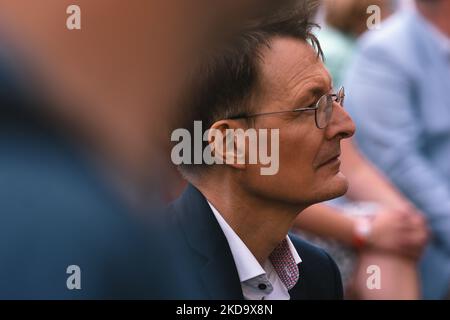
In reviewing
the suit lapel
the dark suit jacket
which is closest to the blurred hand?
the dark suit jacket

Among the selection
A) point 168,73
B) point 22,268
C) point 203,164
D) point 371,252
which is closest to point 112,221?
point 22,268

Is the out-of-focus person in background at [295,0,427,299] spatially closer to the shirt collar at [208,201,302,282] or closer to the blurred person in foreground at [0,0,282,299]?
the shirt collar at [208,201,302,282]

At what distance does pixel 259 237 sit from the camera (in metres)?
1.76

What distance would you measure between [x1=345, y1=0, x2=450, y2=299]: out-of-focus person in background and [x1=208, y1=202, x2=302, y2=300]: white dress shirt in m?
1.15

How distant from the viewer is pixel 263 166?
68.3 inches

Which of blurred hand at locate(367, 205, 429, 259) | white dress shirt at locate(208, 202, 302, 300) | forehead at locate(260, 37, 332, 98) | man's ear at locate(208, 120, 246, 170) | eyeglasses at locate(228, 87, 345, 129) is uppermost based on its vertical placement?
forehead at locate(260, 37, 332, 98)

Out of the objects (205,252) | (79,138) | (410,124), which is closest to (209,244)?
(205,252)

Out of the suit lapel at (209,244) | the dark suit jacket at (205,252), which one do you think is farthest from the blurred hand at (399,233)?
the suit lapel at (209,244)

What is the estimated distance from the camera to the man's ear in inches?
66.8

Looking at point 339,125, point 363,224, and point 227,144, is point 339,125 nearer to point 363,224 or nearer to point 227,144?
point 227,144

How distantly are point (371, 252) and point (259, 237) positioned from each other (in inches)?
38.1

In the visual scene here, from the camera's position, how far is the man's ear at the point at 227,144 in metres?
1.70

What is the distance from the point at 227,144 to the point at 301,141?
0.47 feet
